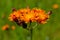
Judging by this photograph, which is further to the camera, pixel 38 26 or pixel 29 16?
pixel 38 26

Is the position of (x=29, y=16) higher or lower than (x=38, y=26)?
higher

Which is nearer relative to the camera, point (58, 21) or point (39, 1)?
point (58, 21)

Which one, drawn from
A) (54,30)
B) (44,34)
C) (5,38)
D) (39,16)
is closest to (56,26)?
(54,30)

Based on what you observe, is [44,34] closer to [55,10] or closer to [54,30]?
[54,30]

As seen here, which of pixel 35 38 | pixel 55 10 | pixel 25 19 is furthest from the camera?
pixel 55 10

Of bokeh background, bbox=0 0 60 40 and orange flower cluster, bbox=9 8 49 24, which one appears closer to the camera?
orange flower cluster, bbox=9 8 49 24

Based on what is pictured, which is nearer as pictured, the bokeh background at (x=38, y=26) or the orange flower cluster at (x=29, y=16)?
the orange flower cluster at (x=29, y=16)

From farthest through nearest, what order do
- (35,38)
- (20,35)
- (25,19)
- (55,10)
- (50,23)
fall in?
(55,10) < (50,23) < (35,38) < (20,35) < (25,19)

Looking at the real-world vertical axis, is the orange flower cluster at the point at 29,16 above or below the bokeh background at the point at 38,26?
above
